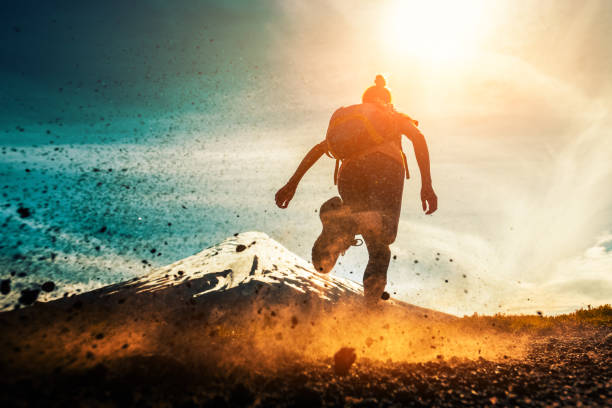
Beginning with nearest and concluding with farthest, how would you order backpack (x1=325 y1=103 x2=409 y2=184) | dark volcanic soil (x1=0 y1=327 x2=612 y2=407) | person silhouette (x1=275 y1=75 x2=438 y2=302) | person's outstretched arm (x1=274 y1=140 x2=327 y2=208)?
dark volcanic soil (x1=0 y1=327 x2=612 y2=407) → person silhouette (x1=275 y1=75 x2=438 y2=302) → backpack (x1=325 y1=103 x2=409 y2=184) → person's outstretched arm (x1=274 y1=140 x2=327 y2=208)

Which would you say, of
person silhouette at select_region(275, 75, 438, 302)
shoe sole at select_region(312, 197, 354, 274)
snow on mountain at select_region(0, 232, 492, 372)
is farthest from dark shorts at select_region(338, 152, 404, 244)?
snow on mountain at select_region(0, 232, 492, 372)

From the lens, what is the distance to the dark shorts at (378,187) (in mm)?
3488

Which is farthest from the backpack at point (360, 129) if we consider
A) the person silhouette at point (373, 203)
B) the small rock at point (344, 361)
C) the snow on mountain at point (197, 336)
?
the small rock at point (344, 361)

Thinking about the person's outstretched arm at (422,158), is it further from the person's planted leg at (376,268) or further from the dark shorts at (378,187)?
the person's planted leg at (376,268)

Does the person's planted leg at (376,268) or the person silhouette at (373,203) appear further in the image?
the person silhouette at (373,203)

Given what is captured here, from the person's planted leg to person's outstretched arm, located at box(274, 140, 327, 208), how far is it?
146 centimetres

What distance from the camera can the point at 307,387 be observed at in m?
1.71

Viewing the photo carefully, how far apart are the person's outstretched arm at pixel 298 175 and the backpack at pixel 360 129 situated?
21.9 inches

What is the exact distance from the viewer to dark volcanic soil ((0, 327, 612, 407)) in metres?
1.53

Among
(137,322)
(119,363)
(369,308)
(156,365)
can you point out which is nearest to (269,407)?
(156,365)

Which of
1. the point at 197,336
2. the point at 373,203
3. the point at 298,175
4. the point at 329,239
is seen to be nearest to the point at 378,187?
the point at 373,203

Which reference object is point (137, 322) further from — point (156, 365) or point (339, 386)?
point (339, 386)

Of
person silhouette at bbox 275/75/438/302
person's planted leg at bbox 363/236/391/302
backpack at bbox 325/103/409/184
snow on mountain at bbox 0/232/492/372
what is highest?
backpack at bbox 325/103/409/184

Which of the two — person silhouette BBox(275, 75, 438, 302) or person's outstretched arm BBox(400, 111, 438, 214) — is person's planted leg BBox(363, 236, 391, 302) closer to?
person silhouette BBox(275, 75, 438, 302)
